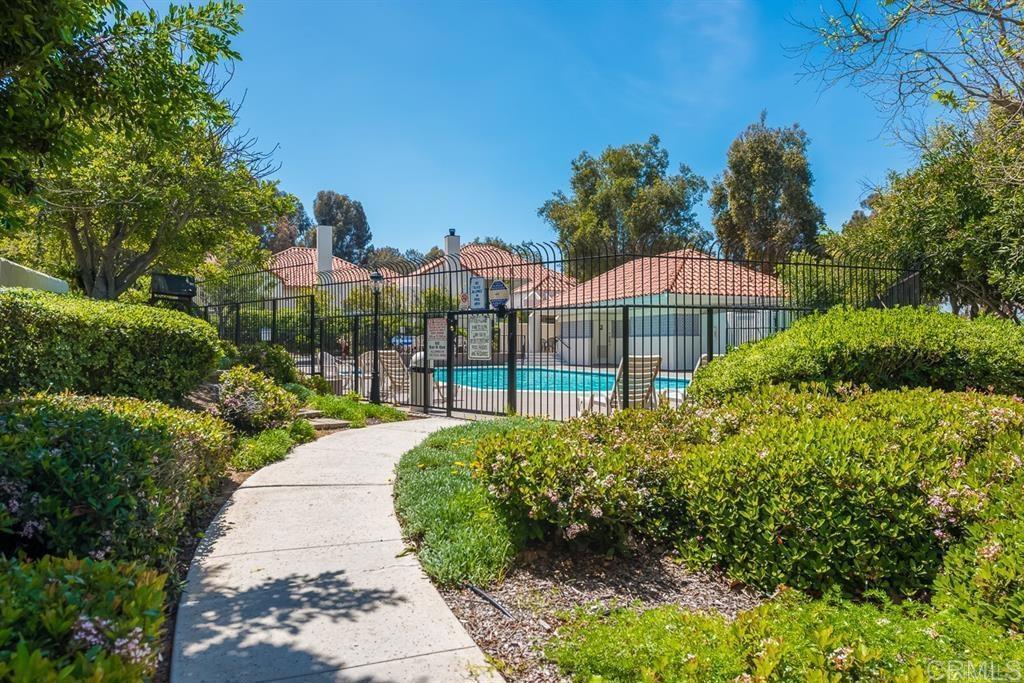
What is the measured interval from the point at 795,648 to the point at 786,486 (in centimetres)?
139

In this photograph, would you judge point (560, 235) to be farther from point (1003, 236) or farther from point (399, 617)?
point (399, 617)

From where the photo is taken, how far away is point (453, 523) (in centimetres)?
423

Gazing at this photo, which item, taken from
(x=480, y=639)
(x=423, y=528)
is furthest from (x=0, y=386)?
(x=480, y=639)

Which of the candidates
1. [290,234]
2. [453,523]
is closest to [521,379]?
[453,523]

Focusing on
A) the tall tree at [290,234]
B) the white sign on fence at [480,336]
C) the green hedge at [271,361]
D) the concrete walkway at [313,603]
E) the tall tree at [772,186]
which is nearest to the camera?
the concrete walkway at [313,603]

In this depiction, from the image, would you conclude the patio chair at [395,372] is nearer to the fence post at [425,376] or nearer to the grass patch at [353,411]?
the fence post at [425,376]

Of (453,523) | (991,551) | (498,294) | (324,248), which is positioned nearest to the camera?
(991,551)

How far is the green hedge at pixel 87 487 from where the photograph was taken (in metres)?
2.82

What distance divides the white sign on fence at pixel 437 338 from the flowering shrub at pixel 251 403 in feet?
10.2

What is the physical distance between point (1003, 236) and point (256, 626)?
12.8 metres

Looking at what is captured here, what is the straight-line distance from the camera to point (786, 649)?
84.8 inches

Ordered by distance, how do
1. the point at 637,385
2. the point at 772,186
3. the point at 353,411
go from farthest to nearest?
the point at 772,186 < the point at 637,385 < the point at 353,411

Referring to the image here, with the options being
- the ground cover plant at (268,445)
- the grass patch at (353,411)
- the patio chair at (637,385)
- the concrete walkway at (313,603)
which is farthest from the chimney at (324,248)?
the concrete walkway at (313,603)

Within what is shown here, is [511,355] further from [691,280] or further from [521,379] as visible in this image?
[521,379]
